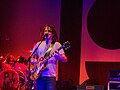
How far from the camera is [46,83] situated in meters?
5.06

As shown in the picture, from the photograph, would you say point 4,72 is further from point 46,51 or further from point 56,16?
point 46,51

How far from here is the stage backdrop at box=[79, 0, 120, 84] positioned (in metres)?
8.45

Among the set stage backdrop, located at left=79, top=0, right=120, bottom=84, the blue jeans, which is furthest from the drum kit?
the blue jeans

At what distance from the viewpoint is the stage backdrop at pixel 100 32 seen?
8453mm

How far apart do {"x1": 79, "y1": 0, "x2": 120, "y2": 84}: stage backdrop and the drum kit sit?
63.9 inches

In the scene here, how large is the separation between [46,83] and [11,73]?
4.06 metres

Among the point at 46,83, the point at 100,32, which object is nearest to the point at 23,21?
the point at 100,32

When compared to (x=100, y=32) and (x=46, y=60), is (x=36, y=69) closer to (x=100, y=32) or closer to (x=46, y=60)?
(x=46, y=60)

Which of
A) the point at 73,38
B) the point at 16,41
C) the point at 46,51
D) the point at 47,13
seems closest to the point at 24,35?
the point at 16,41

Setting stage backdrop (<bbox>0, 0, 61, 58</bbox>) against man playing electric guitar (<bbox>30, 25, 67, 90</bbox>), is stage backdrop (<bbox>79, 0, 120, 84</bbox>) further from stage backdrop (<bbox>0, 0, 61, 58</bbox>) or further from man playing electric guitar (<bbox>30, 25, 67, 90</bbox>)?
man playing electric guitar (<bbox>30, 25, 67, 90</bbox>)

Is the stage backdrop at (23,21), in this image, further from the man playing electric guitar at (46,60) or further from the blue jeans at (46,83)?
the blue jeans at (46,83)

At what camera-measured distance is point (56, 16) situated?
914 cm

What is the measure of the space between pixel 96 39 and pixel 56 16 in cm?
138

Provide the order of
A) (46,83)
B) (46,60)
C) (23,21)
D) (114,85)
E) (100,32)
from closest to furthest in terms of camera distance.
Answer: (46,83) < (46,60) < (114,85) < (100,32) < (23,21)
